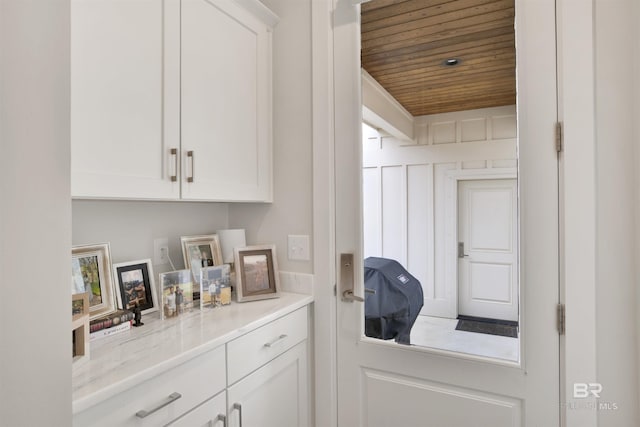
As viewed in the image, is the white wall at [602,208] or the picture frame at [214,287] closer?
the white wall at [602,208]

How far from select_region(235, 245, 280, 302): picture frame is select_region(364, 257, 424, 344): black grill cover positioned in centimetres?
42

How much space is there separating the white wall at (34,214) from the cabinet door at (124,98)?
0.63 metres

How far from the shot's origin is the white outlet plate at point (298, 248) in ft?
5.75

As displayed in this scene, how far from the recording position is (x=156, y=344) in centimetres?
112

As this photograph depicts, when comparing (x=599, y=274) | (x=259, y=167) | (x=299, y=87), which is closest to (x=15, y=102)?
(x=259, y=167)

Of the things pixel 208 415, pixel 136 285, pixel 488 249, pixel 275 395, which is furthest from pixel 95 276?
pixel 488 249

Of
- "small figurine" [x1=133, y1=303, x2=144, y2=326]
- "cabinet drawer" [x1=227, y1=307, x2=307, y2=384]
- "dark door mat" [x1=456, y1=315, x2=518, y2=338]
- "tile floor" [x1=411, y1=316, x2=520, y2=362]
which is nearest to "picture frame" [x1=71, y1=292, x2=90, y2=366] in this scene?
"small figurine" [x1=133, y1=303, x2=144, y2=326]

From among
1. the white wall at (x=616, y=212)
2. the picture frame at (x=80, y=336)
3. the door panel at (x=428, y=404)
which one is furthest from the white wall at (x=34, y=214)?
the white wall at (x=616, y=212)

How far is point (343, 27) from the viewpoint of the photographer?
1.68 metres

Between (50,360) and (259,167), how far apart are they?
1.35 meters

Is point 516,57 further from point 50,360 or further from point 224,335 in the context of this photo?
point 50,360

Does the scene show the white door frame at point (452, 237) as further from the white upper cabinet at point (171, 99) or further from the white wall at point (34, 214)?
the white wall at point (34, 214)

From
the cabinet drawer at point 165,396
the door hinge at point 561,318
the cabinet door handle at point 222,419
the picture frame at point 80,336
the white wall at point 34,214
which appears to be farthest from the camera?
the door hinge at point 561,318

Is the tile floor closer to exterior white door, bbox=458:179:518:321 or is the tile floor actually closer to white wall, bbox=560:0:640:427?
exterior white door, bbox=458:179:518:321
